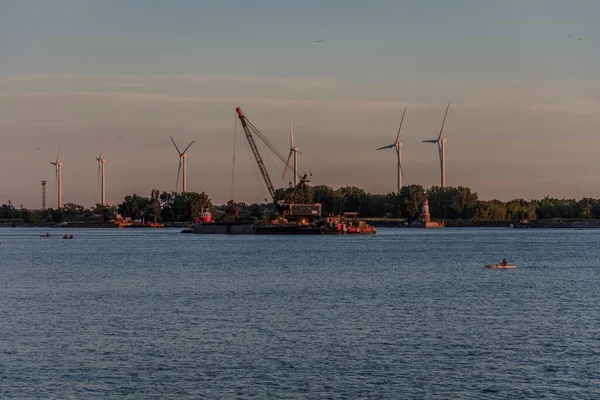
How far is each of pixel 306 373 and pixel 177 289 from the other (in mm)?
42481

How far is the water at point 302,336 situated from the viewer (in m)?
42.0

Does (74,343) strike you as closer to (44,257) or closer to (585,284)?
(585,284)

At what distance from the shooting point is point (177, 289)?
281ft

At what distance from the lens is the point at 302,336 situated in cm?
5491

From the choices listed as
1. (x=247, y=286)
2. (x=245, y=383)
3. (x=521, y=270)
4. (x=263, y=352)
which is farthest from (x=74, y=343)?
(x=521, y=270)

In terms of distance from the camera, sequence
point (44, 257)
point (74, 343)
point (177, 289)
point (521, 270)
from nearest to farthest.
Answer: point (74, 343)
point (177, 289)
point (521, 270)
point (44, 257)

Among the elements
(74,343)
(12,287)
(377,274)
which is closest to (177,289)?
(12,287)

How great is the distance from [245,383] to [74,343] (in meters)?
14.1

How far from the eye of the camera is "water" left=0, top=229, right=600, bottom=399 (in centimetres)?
4203

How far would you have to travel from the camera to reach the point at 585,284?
88062 millimetres

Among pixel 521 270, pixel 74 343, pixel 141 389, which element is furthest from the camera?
pixel 521 270

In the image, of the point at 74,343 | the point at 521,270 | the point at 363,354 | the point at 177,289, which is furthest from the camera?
the point at 521,270

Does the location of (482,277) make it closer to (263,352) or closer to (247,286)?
(247,286)

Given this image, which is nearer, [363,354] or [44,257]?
[363,354]
